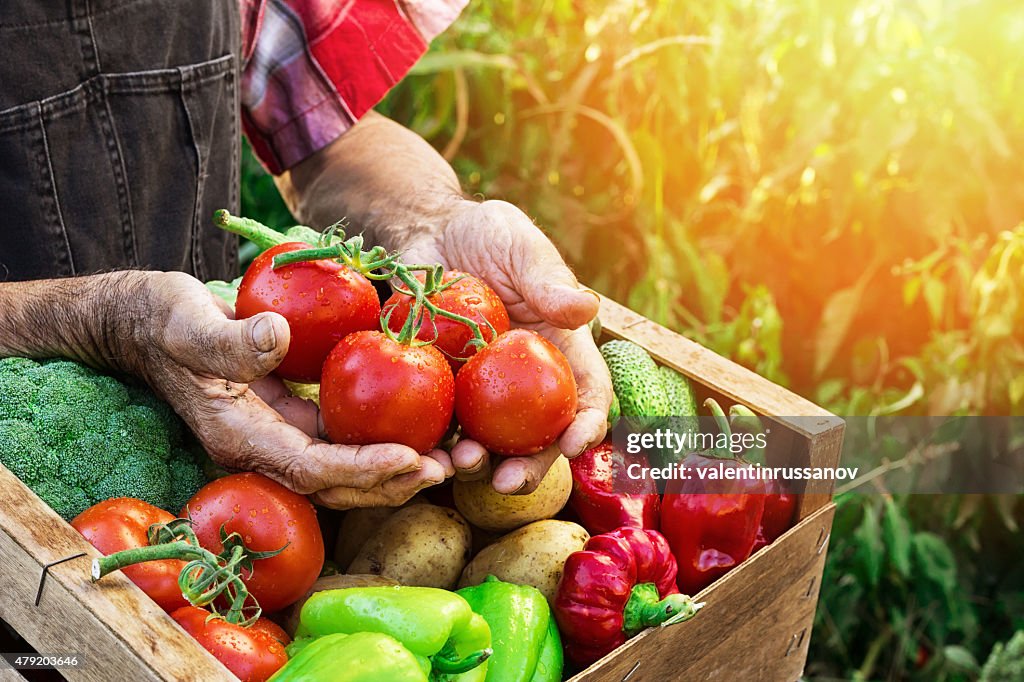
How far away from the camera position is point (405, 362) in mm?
1331

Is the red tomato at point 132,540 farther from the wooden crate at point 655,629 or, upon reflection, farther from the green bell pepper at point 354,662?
the green bell pepper at point 354,662

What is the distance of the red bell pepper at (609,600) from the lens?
1.38 meters

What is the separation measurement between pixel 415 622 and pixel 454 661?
0.23ft

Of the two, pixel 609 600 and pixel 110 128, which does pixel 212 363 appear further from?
pixel 110 128

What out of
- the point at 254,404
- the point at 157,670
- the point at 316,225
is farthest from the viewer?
the point at 316,225

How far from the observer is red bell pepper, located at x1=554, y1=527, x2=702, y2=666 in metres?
1.38

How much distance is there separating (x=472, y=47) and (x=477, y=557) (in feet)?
7.12

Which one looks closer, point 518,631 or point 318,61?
point 518,631

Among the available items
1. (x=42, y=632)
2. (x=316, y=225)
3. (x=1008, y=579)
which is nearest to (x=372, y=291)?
(x=42, y=632)

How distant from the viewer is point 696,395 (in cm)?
182

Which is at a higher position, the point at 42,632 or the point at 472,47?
the point at 472,47

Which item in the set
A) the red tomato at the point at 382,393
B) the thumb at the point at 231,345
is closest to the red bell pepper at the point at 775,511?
the red tomato at the point at 382,393

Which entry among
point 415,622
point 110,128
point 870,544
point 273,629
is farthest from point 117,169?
point 870,544

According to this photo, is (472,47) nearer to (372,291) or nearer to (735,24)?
(735,24)
